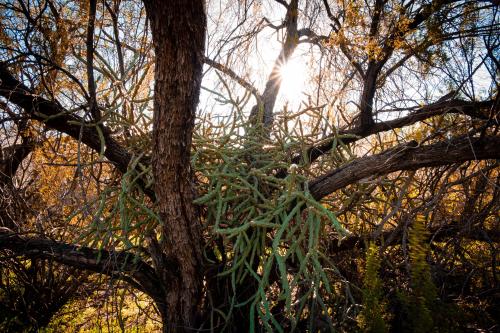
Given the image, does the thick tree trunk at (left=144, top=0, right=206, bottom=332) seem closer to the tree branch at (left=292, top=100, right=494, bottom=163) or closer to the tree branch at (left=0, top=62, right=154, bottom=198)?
the tree branch at (left=0, top=62, right=154, bottom=198)

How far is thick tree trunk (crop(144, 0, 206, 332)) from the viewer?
1105 mm

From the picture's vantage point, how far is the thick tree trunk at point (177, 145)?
1105 mm

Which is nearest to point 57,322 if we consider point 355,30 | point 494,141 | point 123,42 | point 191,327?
point 191,327

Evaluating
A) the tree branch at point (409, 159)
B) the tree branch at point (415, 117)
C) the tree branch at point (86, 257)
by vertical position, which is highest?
the tree branch at point (415, 117)

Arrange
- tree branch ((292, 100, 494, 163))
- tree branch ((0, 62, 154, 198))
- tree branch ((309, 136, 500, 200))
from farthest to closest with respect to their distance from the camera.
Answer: tree branch ((292, 100, 494, 163)), tree branch ((0, 62, 154, 198)), tree branch ((309, 136, 500, 200))

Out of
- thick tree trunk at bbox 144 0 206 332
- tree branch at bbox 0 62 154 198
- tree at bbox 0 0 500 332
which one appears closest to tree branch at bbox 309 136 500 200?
tree at bbox 0 0 500 332

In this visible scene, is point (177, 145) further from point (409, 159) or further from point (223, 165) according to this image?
point (409, 159)

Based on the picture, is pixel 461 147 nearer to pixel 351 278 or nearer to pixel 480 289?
pixel 480 289

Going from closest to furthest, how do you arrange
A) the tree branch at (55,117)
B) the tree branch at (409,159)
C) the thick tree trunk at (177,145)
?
the thick tree trunk at (177,145) < the tree branch at (409,159) < the tree branch at (55,117)

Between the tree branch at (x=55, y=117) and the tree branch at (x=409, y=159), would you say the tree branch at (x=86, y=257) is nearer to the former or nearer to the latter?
the tree branch at (x=55, y=117)

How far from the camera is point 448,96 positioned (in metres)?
1.94

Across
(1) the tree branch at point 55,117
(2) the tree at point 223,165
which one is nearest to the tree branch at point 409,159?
(2) the tree at point 223,165

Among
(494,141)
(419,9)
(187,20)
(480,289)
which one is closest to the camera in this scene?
(187,20)

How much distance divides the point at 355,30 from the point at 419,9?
0.31 metres
